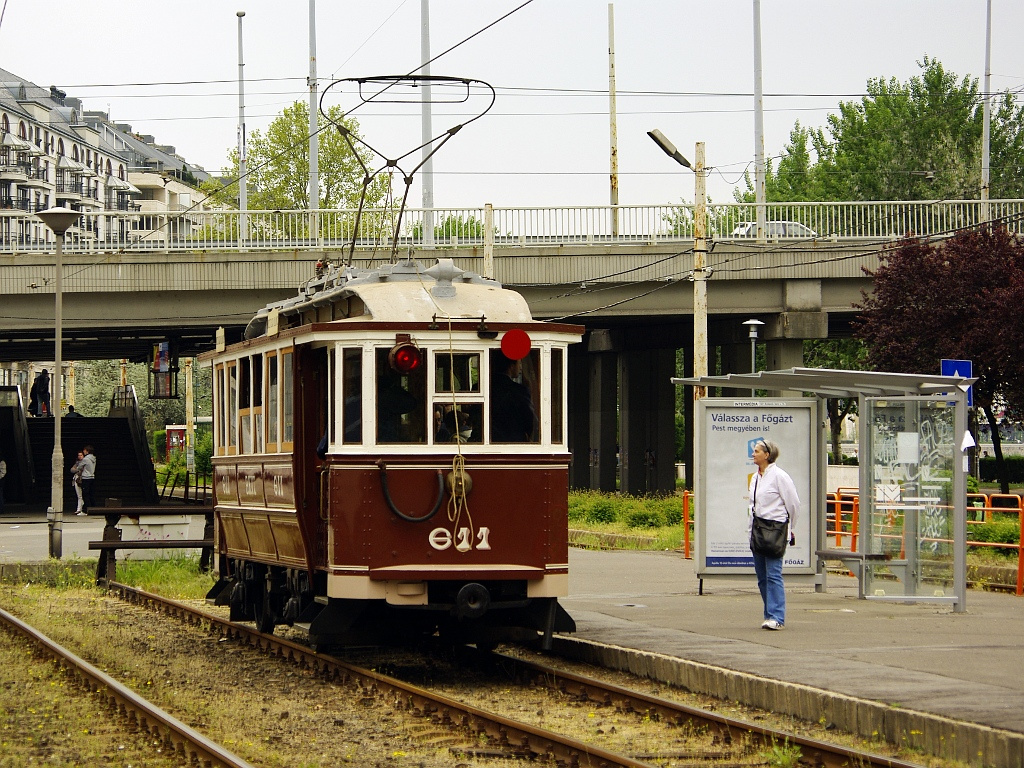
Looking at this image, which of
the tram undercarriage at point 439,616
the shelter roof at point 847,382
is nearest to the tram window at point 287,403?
the tram undercarriage at point 439,616

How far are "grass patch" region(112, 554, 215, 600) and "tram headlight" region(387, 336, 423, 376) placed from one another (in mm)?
9720

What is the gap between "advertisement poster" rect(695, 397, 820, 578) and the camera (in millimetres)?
16172

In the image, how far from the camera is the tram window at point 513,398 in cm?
1141

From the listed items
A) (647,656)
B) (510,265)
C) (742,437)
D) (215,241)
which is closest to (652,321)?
(510,265)

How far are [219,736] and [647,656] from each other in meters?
3.57

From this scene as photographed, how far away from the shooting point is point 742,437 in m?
16.5

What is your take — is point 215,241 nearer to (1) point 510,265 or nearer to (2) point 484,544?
(1) point 510,265

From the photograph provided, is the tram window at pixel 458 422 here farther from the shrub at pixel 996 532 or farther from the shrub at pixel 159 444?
the shrub at pixel 159 444

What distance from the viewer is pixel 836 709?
893 centimetres

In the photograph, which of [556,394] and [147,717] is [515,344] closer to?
[556,394]

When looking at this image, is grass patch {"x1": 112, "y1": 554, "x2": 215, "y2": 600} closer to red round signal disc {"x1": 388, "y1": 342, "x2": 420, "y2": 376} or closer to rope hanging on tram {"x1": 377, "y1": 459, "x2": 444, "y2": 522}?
rope hanging on tram {"x1": 377, "y1": 459, "x2": 444, "y2": 522}

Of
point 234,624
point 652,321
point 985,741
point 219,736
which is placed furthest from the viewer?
point 652,321

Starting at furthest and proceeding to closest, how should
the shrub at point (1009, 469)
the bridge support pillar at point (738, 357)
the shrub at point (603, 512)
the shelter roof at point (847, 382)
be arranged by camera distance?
the shrub at point (1009, 469)
the bridge support pillar at point (738, 357)
the shrub at point (603, 512)
the shelter roof at point (847, 382)

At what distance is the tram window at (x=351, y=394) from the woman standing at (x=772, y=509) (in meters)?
3.67
